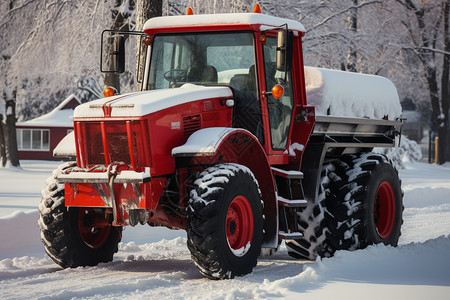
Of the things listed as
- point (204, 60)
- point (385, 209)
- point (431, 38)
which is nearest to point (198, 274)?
point (204, 60)

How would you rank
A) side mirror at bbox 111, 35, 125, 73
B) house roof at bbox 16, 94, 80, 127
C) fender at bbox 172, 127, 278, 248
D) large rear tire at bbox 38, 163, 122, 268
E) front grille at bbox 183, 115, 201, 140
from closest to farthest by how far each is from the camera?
fender at bbox 172, 127, 278, 248
front grille at bbox 183, 115, 201, 140
large rear tire at bbox 38, 163, 122, 268
side mirror at bbox 111, 35, 125, 73
house roof at bbox 16, 94, 80, 127

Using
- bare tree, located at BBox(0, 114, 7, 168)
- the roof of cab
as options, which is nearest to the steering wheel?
the roof of cab

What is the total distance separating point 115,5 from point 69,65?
8.77 feet

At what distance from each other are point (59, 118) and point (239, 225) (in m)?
40.6

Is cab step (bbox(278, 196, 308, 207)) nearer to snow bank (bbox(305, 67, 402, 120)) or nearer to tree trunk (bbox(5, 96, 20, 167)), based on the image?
snow bank (bbox(305, 67, 402, 120))

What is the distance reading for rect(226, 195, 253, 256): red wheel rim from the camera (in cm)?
702

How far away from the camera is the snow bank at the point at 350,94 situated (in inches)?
339

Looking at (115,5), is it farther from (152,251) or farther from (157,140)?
(157,140)

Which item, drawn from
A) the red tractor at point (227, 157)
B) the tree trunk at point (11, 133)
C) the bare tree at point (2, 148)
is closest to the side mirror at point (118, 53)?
the red tractor at point (227, 157)

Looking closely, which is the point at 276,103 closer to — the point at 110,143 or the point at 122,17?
the point at 110,143

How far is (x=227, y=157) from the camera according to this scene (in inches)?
294

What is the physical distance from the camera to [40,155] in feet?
151

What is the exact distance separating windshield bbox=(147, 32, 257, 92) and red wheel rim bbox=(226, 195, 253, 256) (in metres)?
1.38

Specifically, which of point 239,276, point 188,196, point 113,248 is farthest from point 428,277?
point 113,248
